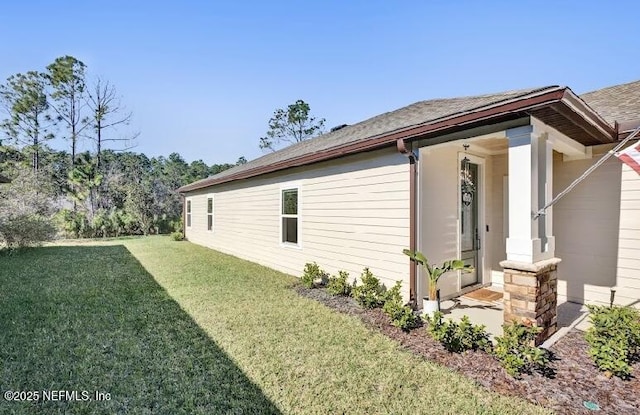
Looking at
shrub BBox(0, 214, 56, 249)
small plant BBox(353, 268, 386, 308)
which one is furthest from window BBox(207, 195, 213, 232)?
small plant BBox(353, 268, 386, 308)

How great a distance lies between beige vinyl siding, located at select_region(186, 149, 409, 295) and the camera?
5016mm

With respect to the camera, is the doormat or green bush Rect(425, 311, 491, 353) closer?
green bush Rect(425, 311, 491, 353)

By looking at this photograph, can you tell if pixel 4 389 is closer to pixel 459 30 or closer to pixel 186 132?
pixel 459 30

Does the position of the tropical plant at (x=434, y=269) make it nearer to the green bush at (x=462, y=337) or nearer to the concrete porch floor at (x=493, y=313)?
the concrete porch floor at (x=493, y=313)

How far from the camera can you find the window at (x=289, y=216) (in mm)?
7625

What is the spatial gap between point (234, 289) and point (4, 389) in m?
3.63

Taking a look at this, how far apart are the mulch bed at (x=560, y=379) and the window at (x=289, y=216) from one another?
4.19 meters

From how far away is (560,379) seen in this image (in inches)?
113

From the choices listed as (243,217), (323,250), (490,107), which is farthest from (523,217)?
(243,217)

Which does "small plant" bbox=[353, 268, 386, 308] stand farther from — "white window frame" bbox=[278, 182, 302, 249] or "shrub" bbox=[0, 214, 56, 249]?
"shrub" bbox=[0, 214, 56, 249]

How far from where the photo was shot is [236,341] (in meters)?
3.75

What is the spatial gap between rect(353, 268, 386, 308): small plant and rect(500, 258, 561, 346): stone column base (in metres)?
1.73

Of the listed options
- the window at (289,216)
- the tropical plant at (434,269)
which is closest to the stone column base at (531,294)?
the tropical plant at (434,269)

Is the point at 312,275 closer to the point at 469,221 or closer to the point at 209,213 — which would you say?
the point at 469,221
